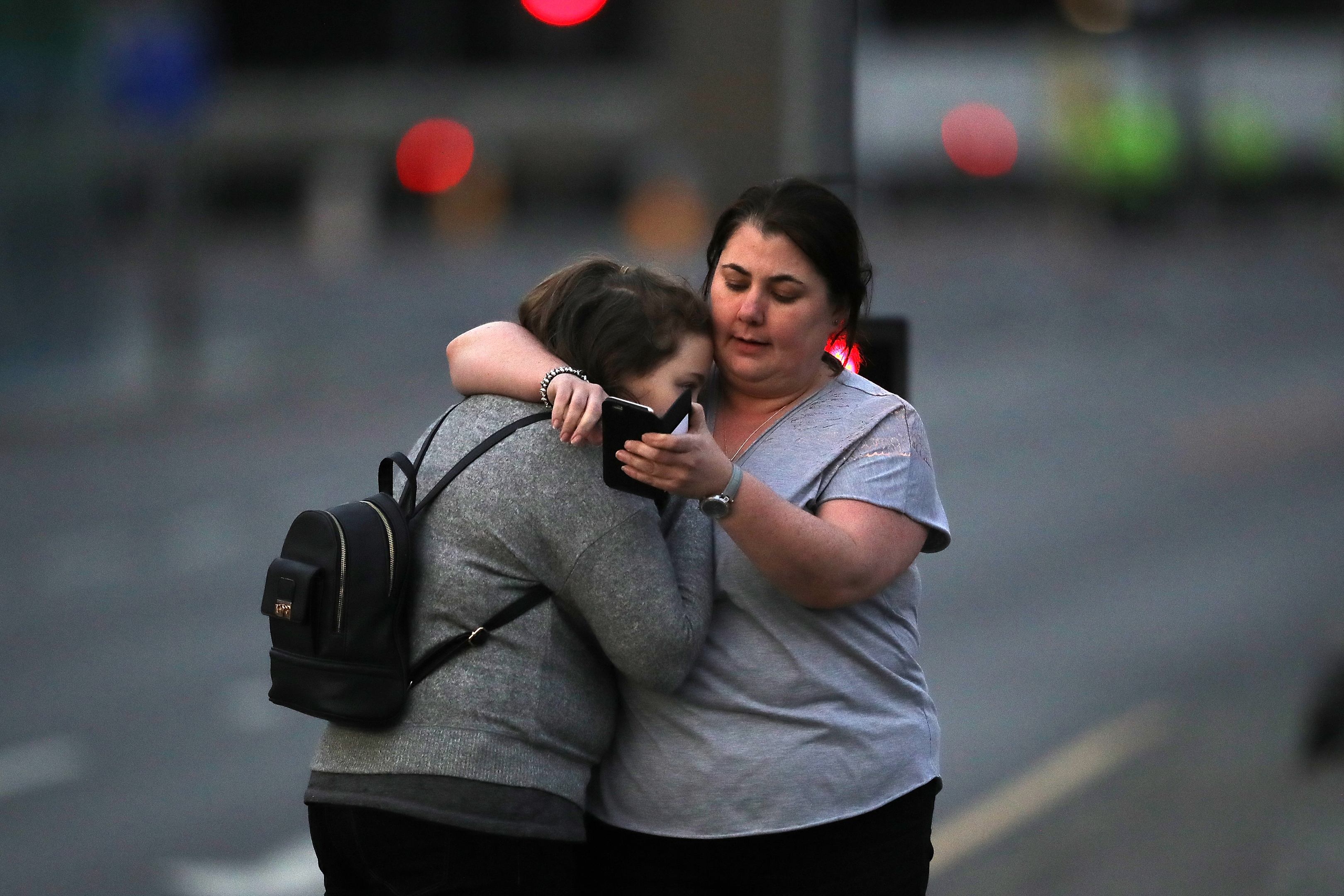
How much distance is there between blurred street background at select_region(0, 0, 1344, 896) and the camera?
235 inches

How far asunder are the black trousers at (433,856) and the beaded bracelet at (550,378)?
0.63 metres

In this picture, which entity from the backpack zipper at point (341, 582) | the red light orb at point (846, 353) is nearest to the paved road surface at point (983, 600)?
the red light orb at point (846, 353)

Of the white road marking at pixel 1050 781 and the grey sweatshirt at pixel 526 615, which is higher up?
the grey sweatshirt at pixel 526 615

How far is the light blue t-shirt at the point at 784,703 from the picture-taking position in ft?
7.94

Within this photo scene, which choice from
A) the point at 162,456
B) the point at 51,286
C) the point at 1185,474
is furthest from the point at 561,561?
the point at 51,286

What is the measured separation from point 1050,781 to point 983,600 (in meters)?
3.06

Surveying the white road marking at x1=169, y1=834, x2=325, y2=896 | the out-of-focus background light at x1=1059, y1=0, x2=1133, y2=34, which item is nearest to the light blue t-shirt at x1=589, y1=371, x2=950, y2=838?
the white road marking at x1=169, y1=834, x2=325, y2=896

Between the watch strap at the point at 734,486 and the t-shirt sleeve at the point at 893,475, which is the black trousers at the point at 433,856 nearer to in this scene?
the watch strap at the point at 734,486

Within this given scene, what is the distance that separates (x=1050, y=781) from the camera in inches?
249

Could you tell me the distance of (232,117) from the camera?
2074 inches

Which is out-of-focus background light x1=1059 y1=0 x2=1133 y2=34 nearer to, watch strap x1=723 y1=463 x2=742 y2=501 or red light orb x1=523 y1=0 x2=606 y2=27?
red light orb x1=523 y1=0 x2=606 y2=27

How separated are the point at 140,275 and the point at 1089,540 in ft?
85.1

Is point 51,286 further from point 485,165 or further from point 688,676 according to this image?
point 485,165

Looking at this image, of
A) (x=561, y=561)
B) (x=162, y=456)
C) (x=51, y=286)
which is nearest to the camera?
(x=561, y=561)
